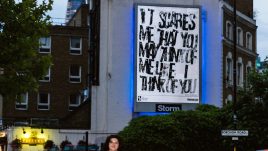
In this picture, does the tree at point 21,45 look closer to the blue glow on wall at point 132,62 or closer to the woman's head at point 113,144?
the woman's head at point 113,144

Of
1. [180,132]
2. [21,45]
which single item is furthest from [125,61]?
[21,45]

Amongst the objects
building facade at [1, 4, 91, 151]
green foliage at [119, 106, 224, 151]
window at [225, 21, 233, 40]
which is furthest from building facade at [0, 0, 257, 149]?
building facade at [1, 4, 91, 151]

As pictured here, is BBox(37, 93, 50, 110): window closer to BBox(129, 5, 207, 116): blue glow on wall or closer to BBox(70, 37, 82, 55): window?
BBox(70, 37, 82, 55): window

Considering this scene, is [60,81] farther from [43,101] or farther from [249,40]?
[249,40]

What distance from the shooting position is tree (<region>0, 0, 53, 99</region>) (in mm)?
21750

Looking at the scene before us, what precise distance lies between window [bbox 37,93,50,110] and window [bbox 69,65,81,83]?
3.02 m

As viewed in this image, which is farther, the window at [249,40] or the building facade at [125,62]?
the window at [249,40]

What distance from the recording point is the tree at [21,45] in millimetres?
21750

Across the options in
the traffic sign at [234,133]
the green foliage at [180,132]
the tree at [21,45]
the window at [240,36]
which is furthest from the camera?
the window at [240,36]

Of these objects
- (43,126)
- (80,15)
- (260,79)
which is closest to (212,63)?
(43,126)

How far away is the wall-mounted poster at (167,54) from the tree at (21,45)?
27.6 m

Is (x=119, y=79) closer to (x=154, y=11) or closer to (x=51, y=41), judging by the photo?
(x=154, y=11)

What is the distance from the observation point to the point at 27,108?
70500 mm

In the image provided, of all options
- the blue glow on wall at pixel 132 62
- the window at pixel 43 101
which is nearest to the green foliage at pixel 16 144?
the blue glow on wall at pixel 132 62
